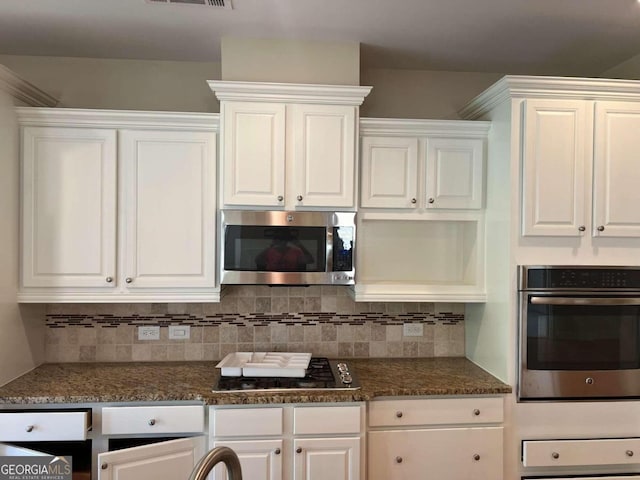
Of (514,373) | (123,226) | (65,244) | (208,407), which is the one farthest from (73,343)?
(514,373)

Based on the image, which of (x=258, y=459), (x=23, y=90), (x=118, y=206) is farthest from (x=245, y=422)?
(x=23, y=90)

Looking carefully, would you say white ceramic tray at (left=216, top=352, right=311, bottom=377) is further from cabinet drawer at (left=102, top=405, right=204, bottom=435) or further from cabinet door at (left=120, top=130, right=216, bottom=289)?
cabinet door at (left=120, top=130, right=216, bottom=289)

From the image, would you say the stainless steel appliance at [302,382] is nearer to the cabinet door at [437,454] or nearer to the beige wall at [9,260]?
the cabinet door at [437,454]

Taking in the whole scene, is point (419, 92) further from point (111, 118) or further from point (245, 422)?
point (245, 422)

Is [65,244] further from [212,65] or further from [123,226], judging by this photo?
[212,65]

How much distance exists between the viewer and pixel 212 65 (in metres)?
2.75

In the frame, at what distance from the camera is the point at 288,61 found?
244 centimetres

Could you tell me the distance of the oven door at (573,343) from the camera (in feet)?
7.20

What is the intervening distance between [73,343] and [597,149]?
2964mm

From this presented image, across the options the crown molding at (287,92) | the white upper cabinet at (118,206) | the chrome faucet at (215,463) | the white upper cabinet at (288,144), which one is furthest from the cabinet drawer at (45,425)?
the crown molding at (287,92)

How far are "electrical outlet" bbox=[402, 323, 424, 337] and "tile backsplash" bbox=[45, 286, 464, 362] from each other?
2cm

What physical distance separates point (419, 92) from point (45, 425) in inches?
104

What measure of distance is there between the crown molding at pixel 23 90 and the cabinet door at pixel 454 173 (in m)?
2.09

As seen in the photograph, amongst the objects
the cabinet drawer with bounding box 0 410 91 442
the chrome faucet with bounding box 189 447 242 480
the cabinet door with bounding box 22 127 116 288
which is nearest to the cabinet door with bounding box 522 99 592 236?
the chrome faucet with bounding box 189 447 242 480
